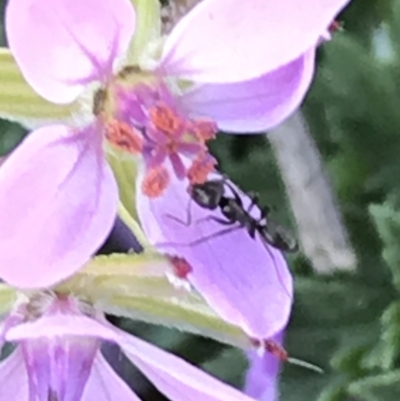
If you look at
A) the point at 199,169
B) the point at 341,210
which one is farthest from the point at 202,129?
the point at 341,210

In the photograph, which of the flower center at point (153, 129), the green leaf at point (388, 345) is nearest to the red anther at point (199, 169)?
the flower center at point (153, 129)

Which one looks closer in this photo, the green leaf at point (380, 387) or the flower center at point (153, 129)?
the flower center at point (153, 129)

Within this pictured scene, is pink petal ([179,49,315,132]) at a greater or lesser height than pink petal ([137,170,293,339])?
greater

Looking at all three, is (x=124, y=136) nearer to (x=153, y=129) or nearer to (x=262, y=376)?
(x=153, y=129)

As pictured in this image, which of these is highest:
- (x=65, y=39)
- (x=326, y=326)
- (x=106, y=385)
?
(x=65, y=39)

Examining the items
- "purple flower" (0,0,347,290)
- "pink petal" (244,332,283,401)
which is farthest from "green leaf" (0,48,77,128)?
"pink petal" (244,332,283,401)

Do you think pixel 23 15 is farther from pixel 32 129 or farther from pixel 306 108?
pixel 306 108

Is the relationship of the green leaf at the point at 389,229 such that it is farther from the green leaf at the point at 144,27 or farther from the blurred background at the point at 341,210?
the green leaf at the point at 144,27

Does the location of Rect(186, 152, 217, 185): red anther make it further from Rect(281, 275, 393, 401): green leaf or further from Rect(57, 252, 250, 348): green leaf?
Rect(281, 275, 393, 401): green leaf
